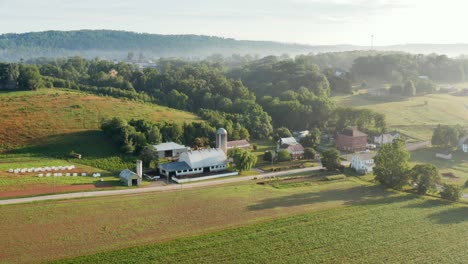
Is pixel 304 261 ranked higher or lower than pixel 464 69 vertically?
lower

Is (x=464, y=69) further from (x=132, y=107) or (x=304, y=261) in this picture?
(x=304, y=261)

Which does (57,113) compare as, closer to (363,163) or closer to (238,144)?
(238,144)

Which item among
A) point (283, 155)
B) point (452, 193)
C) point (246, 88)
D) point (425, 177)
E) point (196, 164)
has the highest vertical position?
point (246, 88)

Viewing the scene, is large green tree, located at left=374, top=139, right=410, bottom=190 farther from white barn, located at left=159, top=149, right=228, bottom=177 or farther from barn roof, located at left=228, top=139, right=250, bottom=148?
barn roof, located at left=228, top=139, right=250, bottom=148

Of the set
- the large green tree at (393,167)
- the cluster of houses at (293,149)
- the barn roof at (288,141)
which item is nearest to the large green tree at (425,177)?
the large green tree at (393,167)

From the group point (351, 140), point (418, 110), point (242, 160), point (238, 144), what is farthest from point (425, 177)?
point (418, 110)

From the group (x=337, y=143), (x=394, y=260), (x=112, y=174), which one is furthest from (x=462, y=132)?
(x=112, y=174)
